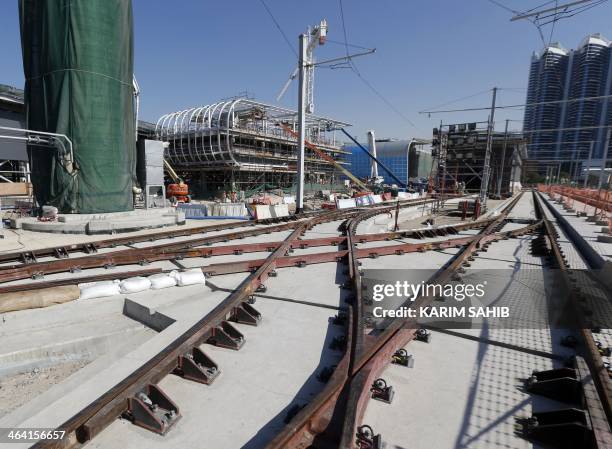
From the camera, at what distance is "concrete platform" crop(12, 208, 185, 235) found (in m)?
12.0

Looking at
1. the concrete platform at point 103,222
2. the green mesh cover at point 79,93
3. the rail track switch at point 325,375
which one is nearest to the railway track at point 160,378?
the rail track switch at point 325,375

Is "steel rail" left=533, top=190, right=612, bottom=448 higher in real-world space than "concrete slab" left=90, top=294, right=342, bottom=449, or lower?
higher

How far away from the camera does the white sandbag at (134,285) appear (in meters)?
5.54

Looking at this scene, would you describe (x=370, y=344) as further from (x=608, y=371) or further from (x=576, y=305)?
(x=576, y=305)

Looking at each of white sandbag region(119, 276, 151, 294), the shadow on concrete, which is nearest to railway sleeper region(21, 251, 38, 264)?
white sandbag region(119, 276, 151, 294)

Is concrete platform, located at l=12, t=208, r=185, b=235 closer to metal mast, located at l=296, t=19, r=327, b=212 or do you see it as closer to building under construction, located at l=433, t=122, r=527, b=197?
metal mast, located at l=296, t=19, r=327, b=212

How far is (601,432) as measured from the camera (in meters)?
2.34

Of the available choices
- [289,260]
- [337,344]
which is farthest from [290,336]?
[289,260]

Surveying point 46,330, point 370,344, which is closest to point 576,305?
point 370,344

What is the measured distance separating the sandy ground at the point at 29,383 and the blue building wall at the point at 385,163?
63297 mm

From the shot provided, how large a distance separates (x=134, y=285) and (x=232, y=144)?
31.5m

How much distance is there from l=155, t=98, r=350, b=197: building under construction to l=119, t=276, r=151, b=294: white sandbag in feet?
100

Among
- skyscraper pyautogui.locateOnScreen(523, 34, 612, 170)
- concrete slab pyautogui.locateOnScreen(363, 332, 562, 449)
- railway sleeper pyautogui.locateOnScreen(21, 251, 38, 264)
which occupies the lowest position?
railway sleeper pyautogui.locateOnScreen(21, 251, 38, 264)

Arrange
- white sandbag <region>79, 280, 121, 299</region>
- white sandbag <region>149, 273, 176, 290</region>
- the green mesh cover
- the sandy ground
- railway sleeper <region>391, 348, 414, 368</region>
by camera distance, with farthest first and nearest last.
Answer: the green mesh cover
white sandbag <region>149, 273, 176, 290</region>
white sandbag <region>79, 280, 121, 299</region>
the sandy ground
railway sleeper <region>391, 348, 414, 368</region>
